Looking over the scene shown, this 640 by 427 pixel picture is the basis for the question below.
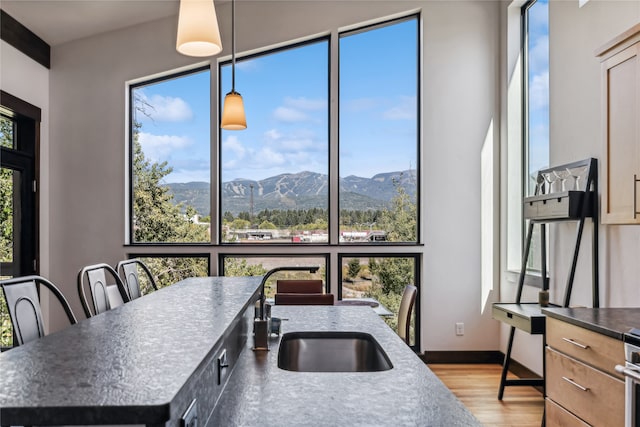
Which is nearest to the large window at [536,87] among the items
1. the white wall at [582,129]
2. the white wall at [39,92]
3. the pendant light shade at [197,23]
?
the white wall at [582,129]

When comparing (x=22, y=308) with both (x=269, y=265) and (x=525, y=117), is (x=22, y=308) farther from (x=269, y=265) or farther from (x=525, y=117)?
(x=525, y=117)

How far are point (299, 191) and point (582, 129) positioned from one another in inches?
100

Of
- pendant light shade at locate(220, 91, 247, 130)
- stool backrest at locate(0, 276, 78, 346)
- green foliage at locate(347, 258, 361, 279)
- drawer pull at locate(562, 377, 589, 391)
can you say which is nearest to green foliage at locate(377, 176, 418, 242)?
green foliage at locate(347, 258, 361, 279)

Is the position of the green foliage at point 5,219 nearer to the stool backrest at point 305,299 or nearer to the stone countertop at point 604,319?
the stool backrest at point 305,299

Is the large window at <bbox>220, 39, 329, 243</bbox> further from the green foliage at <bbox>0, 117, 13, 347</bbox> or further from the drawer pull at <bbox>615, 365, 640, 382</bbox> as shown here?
the drawer pull at <bbox>615, 365, 640, 382</bbox>

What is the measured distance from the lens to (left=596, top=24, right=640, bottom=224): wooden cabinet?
2.36 m

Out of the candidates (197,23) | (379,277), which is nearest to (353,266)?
(379,277)

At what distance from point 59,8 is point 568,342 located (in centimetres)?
445

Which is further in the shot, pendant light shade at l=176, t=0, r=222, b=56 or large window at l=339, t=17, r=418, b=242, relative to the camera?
large window at l=339, t=17, r=418, b=242

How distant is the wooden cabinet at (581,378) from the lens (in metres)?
2.04

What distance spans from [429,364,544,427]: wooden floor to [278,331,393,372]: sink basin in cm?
180

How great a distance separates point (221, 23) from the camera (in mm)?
4898

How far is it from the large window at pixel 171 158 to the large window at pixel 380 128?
1.37 m

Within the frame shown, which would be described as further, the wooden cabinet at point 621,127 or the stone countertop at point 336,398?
the wooden cabinet at point 621,127
